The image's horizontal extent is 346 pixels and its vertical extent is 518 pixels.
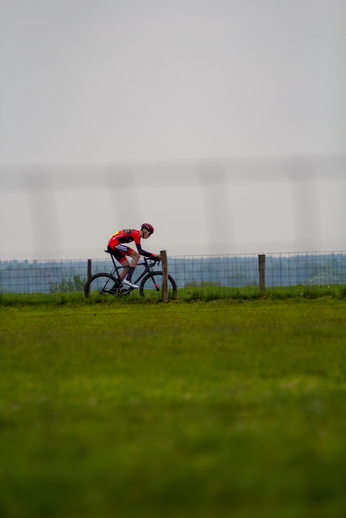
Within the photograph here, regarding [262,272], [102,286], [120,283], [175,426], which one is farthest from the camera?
[262,272]

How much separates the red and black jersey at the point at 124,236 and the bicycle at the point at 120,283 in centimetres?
41

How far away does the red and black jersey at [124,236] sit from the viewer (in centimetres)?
1519

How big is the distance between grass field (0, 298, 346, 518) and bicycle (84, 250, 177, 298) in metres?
7.86

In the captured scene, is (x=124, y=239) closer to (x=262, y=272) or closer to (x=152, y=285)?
(x=152, y=285)

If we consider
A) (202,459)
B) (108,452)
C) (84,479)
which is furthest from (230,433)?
(84,479)

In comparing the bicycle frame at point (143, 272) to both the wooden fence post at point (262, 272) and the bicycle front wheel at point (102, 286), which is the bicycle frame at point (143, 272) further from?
the wooden fence post at point (262, 272)

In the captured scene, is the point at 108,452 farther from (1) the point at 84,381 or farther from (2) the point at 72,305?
(2) the point at 72,305

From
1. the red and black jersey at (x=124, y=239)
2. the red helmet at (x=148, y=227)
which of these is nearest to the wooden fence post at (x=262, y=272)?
A: the red helmet at (x=148, y=227)

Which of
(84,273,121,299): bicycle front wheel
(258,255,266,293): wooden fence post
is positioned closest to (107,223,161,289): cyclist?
(84,273,121,299): bicycle front wheel

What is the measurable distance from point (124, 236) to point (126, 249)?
329 millimetres

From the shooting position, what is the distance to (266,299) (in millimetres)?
15188

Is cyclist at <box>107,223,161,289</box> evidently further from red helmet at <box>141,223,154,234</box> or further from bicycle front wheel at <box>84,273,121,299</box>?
bicycle front wheel at <box>84,273,121,299</box>

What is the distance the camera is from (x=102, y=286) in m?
15.4

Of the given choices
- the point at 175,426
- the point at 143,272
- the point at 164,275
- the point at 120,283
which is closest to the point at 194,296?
the point at 164,275
